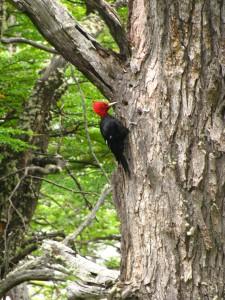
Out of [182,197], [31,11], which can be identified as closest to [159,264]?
[182,197]

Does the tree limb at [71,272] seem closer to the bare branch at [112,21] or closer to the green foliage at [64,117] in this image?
the green foliage at [64,117]

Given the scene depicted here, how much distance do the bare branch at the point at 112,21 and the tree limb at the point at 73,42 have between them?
0.30 ft

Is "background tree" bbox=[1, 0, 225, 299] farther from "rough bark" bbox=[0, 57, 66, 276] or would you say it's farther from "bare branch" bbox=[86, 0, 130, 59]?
"rough bark" bbox=[0, 57, 66, 276]

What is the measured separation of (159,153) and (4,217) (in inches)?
119

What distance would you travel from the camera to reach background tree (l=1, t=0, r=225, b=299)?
336 cm

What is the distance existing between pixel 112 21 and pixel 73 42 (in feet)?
0.89

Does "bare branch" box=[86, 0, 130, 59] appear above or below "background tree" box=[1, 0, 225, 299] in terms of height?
above

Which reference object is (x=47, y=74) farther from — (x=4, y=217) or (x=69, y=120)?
(x=4, y=217)

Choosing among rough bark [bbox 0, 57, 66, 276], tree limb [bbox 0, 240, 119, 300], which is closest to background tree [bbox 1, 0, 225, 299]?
tree limb [bbox 0, 240, 119, 300]

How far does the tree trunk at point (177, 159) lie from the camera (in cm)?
336

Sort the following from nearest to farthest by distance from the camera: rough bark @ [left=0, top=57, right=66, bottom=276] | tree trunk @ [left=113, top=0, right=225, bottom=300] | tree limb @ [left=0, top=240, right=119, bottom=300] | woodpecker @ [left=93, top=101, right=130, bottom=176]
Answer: tree trunk @ [left=113, top=0, right=225, bottom=300]
tree limb @ [left=0, top=240, right=119, bottom=300]
woodpecker @ [left=93, top=101, right=130, bottom=176]
rough bark @ [left=0, top=57, right=66, bottom=276]

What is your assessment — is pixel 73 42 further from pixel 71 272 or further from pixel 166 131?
pixel 71 272

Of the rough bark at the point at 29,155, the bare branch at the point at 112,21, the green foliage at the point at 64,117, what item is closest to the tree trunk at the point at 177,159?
→ the bare branch at the point at 112,21

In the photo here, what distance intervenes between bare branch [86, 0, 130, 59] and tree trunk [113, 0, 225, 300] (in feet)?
0.42
